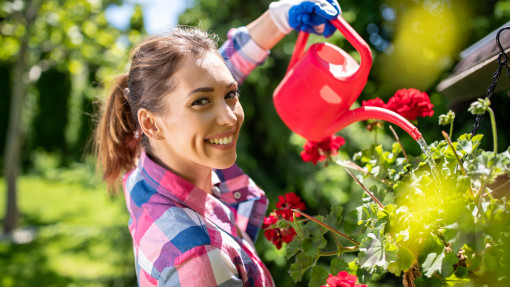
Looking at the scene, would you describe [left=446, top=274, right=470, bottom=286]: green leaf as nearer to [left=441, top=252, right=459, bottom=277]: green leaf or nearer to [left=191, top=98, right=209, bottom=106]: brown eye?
[left=441, top=252, right=459, bottom=277]: green leaf

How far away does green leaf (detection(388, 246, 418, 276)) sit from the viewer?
728 mm

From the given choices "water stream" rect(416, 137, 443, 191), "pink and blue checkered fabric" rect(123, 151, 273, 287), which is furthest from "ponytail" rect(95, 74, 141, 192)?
"water stream" rect(416, 137, 443, 191)

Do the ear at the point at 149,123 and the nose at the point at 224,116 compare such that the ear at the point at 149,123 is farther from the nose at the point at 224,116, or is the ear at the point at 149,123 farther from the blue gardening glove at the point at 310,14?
the blue gardening glove at the point at 310,14

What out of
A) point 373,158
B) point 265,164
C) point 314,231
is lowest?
point 265,164

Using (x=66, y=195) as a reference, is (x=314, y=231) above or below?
above

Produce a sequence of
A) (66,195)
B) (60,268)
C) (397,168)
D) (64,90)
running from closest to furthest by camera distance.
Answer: (397,168), (60,268), (66,195), (64,90)

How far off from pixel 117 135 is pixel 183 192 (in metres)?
0.39

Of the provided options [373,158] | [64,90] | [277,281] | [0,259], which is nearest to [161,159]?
[373,158]

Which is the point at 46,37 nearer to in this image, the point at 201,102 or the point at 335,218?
the point at 201,102

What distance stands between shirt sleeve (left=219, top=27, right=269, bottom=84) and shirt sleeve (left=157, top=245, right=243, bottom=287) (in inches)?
28.1

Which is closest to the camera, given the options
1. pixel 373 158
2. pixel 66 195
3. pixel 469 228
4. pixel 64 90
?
pixel 469 228

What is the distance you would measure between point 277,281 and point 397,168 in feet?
5.59

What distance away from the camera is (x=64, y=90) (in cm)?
988

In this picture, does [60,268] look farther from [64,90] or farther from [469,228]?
[64,90]
